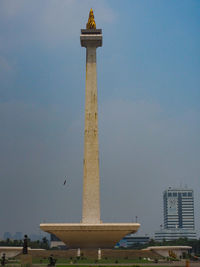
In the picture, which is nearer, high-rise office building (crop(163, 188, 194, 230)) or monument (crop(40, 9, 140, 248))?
monument (crop(40, 9, 140, 248))

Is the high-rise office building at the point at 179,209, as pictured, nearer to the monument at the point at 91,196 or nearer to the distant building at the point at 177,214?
the distant building at the point at 177,214

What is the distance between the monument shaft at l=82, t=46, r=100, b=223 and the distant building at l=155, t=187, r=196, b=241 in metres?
90.6

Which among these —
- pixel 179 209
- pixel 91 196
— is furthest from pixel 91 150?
pixel 179 209

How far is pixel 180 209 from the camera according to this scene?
123250mm

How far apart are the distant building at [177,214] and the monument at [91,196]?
90590mm

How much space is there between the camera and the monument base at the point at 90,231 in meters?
28.4

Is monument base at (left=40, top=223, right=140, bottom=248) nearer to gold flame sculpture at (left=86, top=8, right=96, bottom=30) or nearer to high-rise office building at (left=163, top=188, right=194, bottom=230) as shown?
gold flame sculpture at (left=86, top=8, right=96, bottom=30)

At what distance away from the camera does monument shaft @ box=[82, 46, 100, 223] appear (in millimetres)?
31547

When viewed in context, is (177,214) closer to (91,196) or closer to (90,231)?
(91,196)

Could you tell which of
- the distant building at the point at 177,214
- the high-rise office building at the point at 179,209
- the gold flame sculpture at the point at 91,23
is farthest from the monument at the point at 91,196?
the high-rise office building at the point at 179,209

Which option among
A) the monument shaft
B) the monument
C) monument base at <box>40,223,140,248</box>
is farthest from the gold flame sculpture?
monument base at <box>40,223,140,248</box>

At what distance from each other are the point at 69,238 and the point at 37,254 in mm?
3345

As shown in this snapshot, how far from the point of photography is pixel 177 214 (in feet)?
405

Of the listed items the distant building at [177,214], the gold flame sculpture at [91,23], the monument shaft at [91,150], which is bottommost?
the distant building at [177,214]
